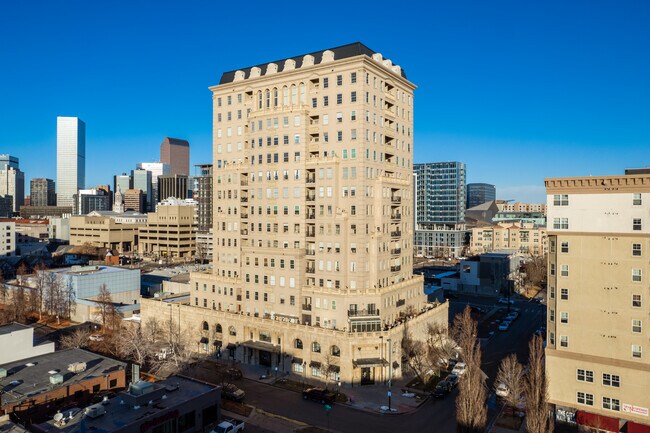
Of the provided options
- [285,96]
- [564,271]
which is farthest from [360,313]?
[285,96]

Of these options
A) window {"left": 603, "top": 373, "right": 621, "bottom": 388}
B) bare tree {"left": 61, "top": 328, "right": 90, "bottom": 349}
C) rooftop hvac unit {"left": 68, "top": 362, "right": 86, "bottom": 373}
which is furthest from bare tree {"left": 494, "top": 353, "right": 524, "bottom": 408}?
bare tree {"left": 61, "top": 328, "right": 90, "bottom": 349}

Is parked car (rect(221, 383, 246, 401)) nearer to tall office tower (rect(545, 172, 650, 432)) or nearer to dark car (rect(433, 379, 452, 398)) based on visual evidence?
dark car (rect(433, 379, 452, 398))

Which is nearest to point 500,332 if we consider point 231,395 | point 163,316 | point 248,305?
point 248,305

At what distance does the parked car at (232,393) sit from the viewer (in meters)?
62.4

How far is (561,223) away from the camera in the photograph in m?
57.6

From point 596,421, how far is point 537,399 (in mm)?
9027

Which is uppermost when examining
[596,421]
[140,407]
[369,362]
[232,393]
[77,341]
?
[140,407]

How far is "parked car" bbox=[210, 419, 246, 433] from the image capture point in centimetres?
5016

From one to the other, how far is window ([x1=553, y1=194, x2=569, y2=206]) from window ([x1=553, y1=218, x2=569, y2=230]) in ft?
6.38

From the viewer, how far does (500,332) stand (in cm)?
9938

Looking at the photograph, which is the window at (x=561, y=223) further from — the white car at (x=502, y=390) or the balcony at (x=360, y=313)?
the balcony at (x=360, y=313)

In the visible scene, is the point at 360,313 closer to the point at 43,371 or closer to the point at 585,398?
the point at 585,398

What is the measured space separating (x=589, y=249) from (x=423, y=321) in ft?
Result: 107

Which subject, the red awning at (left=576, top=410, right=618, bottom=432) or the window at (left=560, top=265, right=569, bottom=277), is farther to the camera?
the window at (left=560, top=265, right=569, bottom=277)
